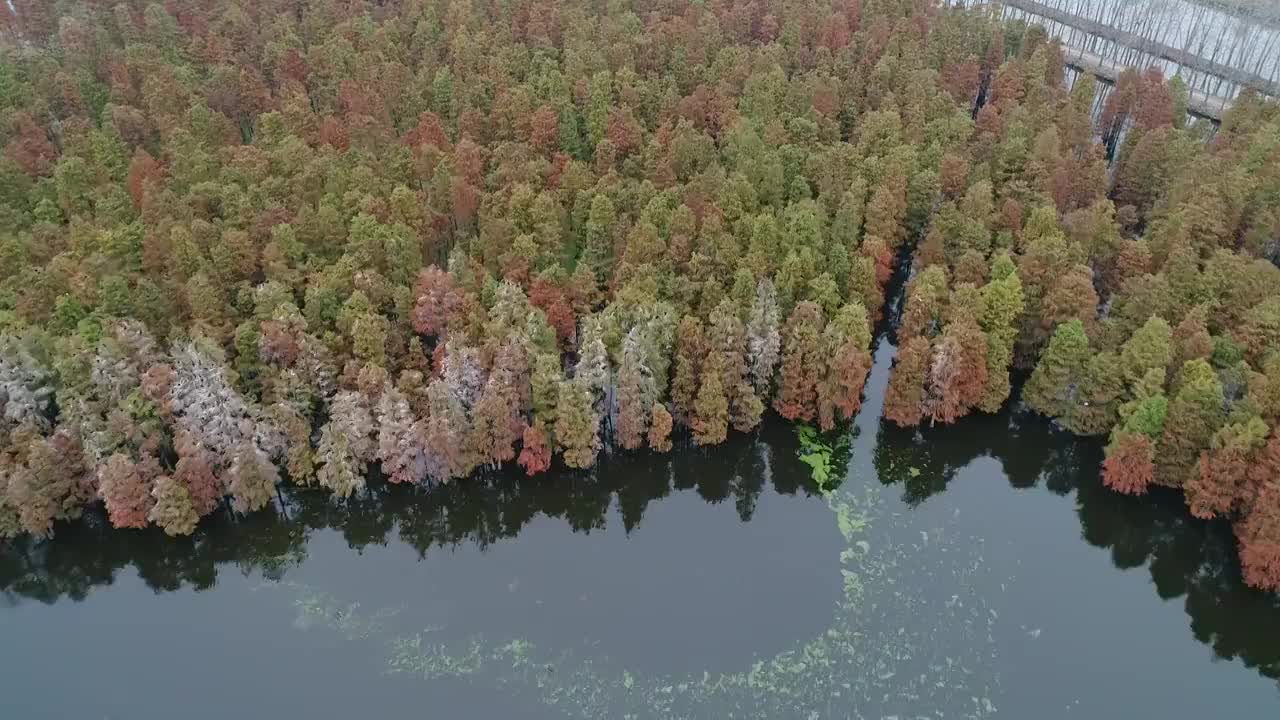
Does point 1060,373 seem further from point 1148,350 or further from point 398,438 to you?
point 398,438

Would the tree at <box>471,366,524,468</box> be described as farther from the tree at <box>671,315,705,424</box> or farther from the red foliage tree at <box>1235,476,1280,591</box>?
the red foliage tree at <box>1235,476,1280,591</box>

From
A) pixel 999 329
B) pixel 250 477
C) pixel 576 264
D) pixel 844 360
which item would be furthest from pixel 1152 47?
pixel 250 477

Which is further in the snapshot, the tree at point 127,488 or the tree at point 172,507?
the tree at point 172,507

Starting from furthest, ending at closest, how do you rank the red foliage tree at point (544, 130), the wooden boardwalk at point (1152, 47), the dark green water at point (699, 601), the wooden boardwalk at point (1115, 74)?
1. the wooden boardwalk at point (1115, 74)
2. the wooden boardwalk at point (1152, 47)
3. the red foliage tree at point (544, 130)
4. the dark green water at point (699, 601)

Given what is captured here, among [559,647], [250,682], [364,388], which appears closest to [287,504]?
[364,388]

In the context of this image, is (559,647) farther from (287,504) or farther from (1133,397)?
(1133,397)

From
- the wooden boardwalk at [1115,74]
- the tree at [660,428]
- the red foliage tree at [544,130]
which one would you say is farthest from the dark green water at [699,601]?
the wooden boardwalk at [1115,74]

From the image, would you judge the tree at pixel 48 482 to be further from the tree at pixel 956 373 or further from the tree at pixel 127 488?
the tree at pixel 956 373
